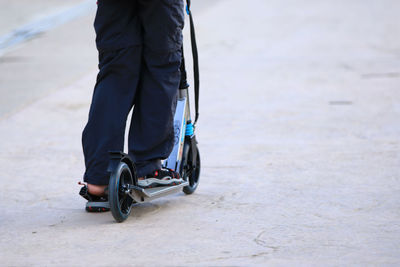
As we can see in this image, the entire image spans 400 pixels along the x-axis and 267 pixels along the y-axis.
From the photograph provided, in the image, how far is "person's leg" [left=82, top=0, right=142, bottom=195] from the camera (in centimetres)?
370

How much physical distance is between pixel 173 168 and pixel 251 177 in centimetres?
74

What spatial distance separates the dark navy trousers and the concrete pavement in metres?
0.39

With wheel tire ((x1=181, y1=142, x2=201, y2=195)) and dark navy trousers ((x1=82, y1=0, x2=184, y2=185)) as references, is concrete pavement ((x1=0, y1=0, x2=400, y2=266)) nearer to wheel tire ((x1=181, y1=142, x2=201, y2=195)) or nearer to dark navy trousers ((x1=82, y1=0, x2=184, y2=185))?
wheel tire ((x1=181, y1=142, x2=201, y2=195))

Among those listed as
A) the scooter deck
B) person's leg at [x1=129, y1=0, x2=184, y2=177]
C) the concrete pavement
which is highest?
person's leg at [x1=129, y1=0, x2=184, y2=177]

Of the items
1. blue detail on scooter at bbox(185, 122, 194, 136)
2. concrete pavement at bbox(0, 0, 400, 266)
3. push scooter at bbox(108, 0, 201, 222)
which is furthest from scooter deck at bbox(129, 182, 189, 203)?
blue detail on scooter at bbox(185, 122, 194, 136)

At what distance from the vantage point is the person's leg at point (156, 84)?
12.2ft

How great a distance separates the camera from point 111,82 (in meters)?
3.77

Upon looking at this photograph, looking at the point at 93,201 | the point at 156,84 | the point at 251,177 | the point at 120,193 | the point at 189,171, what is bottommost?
the point at 251,177

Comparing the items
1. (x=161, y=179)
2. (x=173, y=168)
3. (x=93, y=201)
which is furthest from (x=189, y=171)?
(x=93, y=201)

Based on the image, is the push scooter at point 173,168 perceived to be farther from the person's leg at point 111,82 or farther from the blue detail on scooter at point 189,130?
the person's leg at point 111,82

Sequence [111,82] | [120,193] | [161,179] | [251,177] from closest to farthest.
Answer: [120,193] → [111,82] → [161,179] → [251,177]

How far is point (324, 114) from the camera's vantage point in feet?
22.6

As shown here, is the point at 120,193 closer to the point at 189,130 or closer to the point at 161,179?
the point at 161,179

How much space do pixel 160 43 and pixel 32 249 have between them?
1.20m
